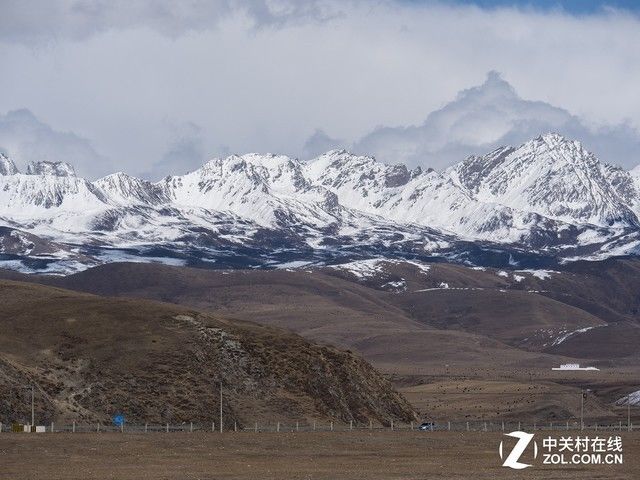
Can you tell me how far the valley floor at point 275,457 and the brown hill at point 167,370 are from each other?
53.8ft

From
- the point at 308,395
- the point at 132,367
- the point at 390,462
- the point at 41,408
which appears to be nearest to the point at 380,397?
the point at 308,395

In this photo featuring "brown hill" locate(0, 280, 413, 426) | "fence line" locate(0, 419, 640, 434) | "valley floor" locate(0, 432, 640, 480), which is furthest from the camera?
"brown hill" locate(0, 280, 413, 426)

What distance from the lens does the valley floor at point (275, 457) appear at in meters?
84.4

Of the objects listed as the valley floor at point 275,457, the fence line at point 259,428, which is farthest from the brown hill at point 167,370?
the valley floor at point 275,457

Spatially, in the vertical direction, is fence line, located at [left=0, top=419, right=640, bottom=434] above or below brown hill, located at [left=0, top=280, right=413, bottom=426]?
below

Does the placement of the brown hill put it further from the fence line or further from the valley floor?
the valley floor

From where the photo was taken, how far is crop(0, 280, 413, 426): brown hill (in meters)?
138

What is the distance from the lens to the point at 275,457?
10050cm

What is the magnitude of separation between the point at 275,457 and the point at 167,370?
4634 cm

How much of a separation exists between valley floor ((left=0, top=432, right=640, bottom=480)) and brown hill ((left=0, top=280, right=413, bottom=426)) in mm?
16397

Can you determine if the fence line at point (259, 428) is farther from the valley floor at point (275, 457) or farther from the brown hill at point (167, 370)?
the valley floor at point (275, 457)

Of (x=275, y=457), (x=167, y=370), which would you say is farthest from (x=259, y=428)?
(x=275, y=457)

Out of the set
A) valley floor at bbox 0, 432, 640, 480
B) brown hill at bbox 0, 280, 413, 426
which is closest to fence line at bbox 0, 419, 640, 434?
brown hill at bbox 0, 280, 413, 426

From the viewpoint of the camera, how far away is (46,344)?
150625 millimetres
